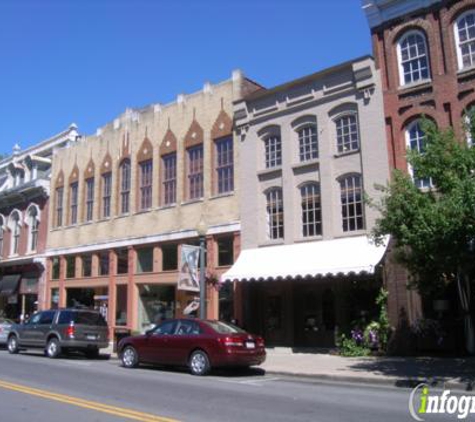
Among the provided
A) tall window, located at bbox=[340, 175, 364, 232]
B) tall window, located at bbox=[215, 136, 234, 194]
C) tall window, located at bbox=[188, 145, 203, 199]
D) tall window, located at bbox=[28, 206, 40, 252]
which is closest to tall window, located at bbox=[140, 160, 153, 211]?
tall window, located at bbox=[188, 145, 203, 199]

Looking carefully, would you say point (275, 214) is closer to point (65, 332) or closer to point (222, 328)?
point (222, 328)

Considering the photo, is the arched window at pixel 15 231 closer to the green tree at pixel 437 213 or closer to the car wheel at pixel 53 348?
the car wheel at pixel 53 348

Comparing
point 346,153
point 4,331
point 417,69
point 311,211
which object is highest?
point 417,69

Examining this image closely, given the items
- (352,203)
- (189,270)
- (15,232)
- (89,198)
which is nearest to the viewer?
(189,270)

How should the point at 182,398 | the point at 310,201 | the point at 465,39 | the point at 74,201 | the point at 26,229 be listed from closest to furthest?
the point at 182,398, the point at 465,39, the point at 310,201, the point at 74,201, the point at 26,229

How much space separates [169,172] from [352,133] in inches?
371

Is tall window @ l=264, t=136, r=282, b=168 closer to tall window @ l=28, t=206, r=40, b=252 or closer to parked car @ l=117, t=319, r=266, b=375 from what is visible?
parked car @ l=117, t=319, r=266, b=375

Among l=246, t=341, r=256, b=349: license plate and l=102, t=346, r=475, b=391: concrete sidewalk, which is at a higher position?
l=246, t=341, r=256, b=349: license plate

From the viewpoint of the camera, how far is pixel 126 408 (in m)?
8.91

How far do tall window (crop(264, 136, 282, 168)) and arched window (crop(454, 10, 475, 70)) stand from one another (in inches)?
284

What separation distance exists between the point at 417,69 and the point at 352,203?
508 cm

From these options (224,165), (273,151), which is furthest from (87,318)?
(273,151)

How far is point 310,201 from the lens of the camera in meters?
20.7

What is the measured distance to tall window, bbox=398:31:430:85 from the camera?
62.1ft
